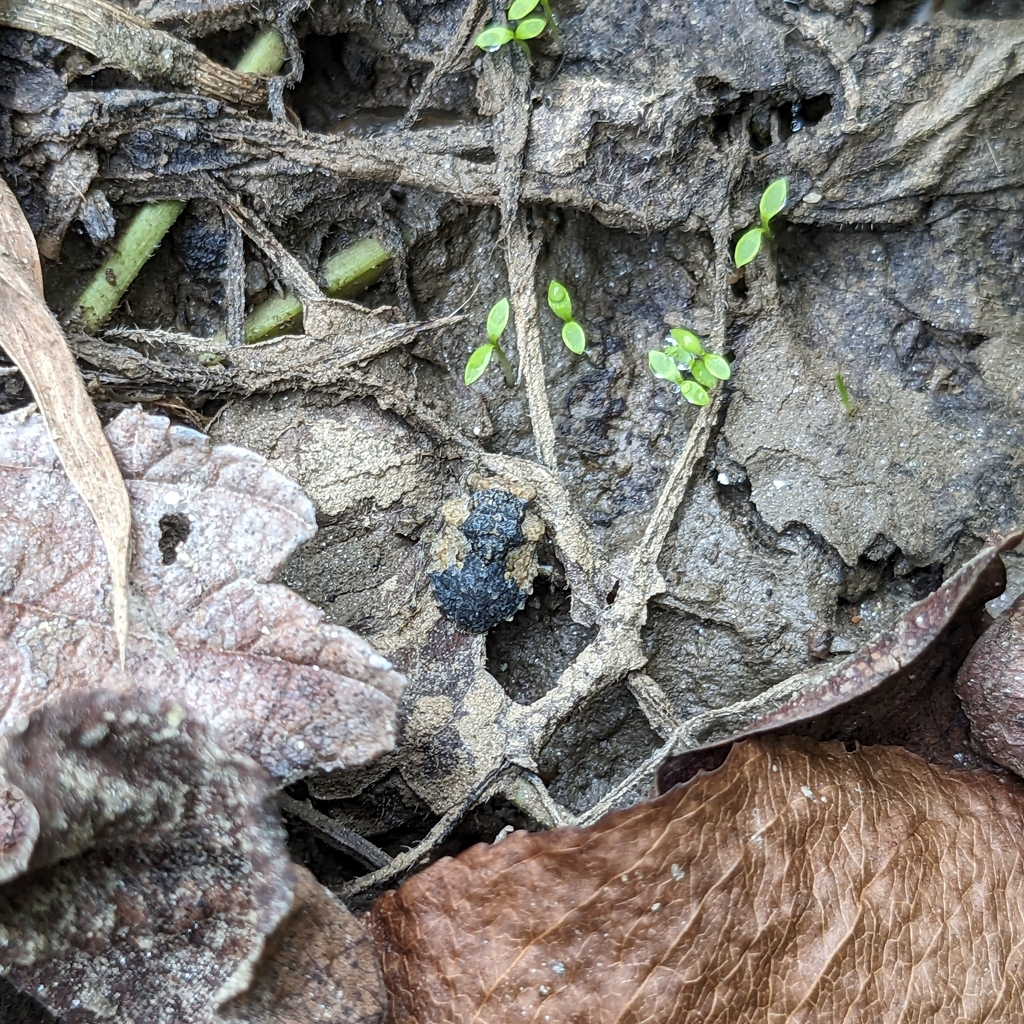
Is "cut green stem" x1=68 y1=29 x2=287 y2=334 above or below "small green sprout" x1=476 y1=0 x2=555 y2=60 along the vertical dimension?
below

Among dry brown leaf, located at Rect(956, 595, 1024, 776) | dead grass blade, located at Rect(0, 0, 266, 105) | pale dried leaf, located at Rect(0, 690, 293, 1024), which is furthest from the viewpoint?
dead grass blade, located at Rect(0, 0, 266, 105)

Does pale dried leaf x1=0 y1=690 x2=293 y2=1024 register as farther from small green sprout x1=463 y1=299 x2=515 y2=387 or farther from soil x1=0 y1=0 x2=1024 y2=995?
small green sprout x1=463 y1=299 x2=515 y2=387

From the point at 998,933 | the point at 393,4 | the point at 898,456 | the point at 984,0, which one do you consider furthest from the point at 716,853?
the point at 393,4

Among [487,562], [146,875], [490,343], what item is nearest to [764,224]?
[490,343]

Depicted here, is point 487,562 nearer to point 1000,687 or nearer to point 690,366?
point 690,366

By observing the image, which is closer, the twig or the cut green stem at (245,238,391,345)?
the twig

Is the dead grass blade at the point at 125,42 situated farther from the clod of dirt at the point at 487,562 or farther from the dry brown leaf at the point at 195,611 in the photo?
the clod of dirt at the point at 487,562

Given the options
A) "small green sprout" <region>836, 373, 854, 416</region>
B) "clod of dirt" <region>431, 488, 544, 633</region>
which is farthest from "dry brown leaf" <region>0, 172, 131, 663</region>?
A: "small green sprout" <region>836, 373, 854, 416</region>

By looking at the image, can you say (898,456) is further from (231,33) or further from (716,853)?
(231,33)
